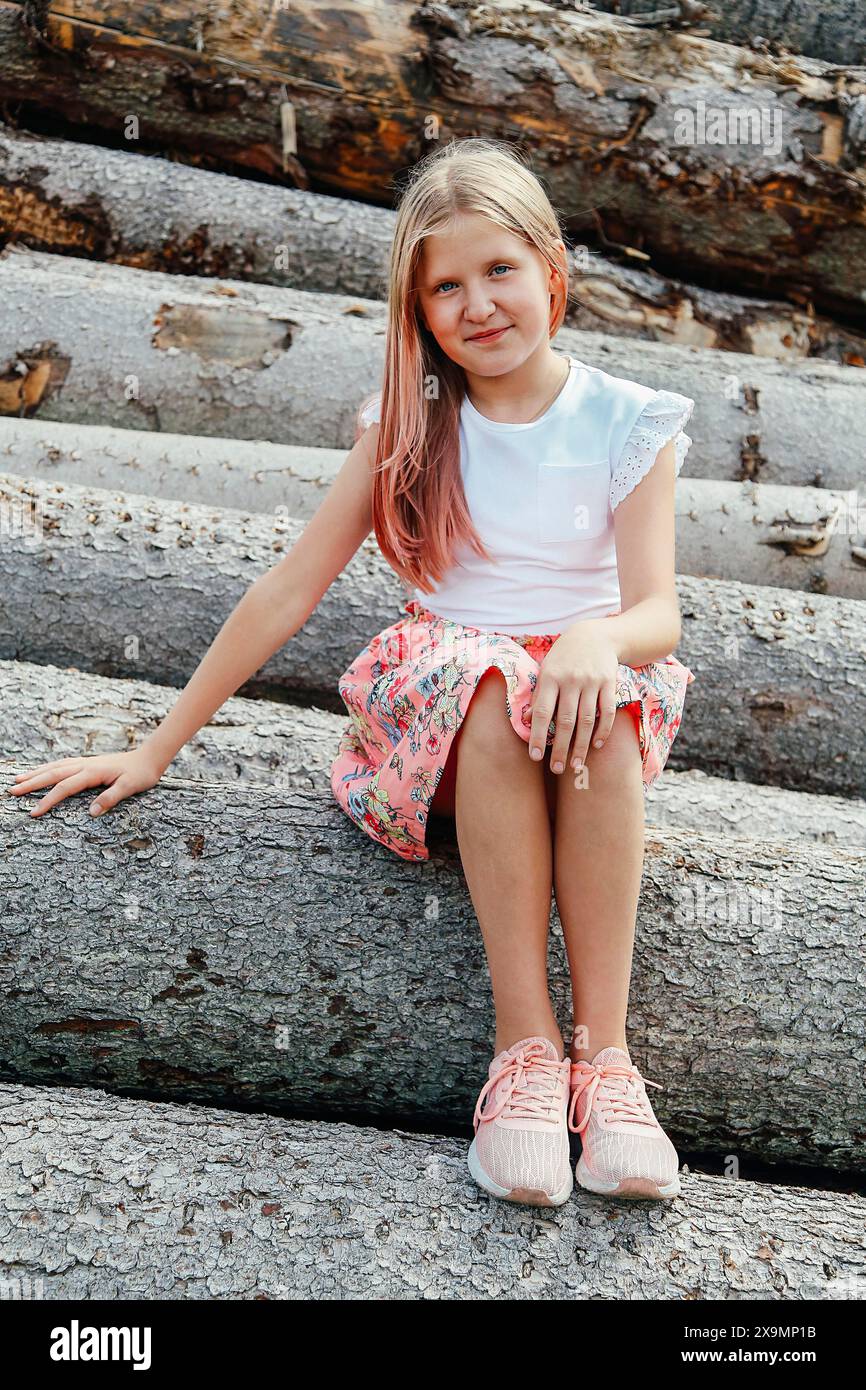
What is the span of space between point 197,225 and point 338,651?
2151 millimetres

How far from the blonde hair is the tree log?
2469 mm

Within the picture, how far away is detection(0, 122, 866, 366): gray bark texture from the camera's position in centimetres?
406

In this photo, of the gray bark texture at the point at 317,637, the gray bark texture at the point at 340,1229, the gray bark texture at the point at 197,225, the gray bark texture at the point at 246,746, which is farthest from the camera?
the gray bark texture at the point at 197,225

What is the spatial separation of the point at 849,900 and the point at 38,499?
2.05 metres

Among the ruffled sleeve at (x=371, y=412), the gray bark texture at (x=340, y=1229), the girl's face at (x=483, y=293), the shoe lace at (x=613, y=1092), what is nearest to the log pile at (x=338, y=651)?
the gray bark texture at (x=340, y=1229)

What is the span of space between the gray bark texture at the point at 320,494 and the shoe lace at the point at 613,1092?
1855 mm

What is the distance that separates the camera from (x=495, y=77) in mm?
4117

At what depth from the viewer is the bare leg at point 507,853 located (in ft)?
5.20

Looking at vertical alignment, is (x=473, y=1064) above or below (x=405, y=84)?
below

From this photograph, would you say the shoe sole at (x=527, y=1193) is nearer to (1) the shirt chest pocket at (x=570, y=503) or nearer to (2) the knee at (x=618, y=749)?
(2) the knee at (x=618, y=749)

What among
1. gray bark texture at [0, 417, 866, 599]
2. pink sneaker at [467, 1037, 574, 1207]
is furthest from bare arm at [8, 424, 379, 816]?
gray bark texture at [0, 417, 866, 599]

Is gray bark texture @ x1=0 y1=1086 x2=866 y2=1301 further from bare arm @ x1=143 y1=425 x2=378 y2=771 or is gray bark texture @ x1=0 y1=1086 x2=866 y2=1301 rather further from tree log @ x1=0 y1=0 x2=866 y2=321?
tree log @ x1=0 y1=0 x2=866 y2=321
